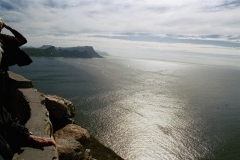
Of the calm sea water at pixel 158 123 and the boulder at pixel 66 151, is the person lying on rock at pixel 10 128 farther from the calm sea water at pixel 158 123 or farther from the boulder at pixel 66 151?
the calm sea water at pixel 158 123

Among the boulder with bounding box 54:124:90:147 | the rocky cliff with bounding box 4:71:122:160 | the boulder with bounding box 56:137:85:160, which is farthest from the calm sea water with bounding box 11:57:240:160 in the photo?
the boulder with bounding box 56:137:85:160

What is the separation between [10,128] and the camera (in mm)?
4176

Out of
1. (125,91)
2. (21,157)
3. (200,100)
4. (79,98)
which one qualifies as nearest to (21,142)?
(21,157)

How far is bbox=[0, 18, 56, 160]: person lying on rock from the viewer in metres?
3.82

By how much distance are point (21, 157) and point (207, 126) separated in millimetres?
75896

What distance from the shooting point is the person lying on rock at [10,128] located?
382 centimetres

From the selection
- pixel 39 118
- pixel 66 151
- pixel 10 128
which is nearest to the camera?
pixel 10 128

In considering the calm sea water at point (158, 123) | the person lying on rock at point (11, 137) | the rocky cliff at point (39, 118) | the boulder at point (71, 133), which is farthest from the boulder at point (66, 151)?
the calm sea water at point (158, 123)

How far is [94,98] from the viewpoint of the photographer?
87.0 metres

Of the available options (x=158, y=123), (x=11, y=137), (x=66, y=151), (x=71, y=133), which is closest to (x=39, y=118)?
(x=66, y=151)

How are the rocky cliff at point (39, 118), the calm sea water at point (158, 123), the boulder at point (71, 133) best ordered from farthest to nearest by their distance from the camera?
the calm sea water at point (158, 123), the boulder at point (71, 133), the rocky cliff at point (39, 118)

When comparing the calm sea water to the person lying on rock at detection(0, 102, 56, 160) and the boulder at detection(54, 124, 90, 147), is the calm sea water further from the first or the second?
the person lying on rock at detection(0, 102, 56, 160)

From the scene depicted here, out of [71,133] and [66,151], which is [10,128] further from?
[71,133]

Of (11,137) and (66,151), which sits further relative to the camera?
(66,151)
